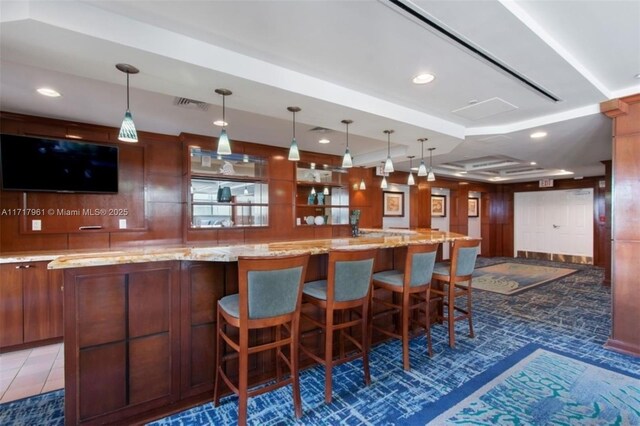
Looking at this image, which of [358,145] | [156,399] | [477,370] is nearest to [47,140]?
[156,399]

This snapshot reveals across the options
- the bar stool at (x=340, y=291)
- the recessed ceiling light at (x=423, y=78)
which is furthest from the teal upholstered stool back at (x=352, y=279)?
the recessed ceiling light at (x=423, y=78)

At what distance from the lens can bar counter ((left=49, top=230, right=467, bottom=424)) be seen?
1812mm

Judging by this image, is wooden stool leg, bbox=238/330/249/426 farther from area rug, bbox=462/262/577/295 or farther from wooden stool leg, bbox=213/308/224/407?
area rug, bbox=462/262/577/295

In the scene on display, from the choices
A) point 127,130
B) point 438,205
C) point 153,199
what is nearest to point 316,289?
point 127,130

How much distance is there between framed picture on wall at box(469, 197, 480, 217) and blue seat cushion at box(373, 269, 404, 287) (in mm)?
7583

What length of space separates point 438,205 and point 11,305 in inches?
335

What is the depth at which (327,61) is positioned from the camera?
7.48 ft

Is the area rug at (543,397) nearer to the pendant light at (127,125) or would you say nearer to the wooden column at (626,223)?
the wooden column at (626,223)

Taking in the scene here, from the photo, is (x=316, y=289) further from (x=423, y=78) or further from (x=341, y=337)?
(x=423, y=78)

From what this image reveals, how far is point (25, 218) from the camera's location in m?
3.34

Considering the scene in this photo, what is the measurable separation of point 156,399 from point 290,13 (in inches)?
102

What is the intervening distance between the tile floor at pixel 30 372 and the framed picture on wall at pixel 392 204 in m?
5.93

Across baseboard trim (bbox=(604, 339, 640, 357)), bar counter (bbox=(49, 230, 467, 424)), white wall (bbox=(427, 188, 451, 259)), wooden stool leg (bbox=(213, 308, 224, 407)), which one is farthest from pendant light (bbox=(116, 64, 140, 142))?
white wall (bbox=(427, 188, 451, 259))

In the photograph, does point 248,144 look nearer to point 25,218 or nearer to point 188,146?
point 188,146
